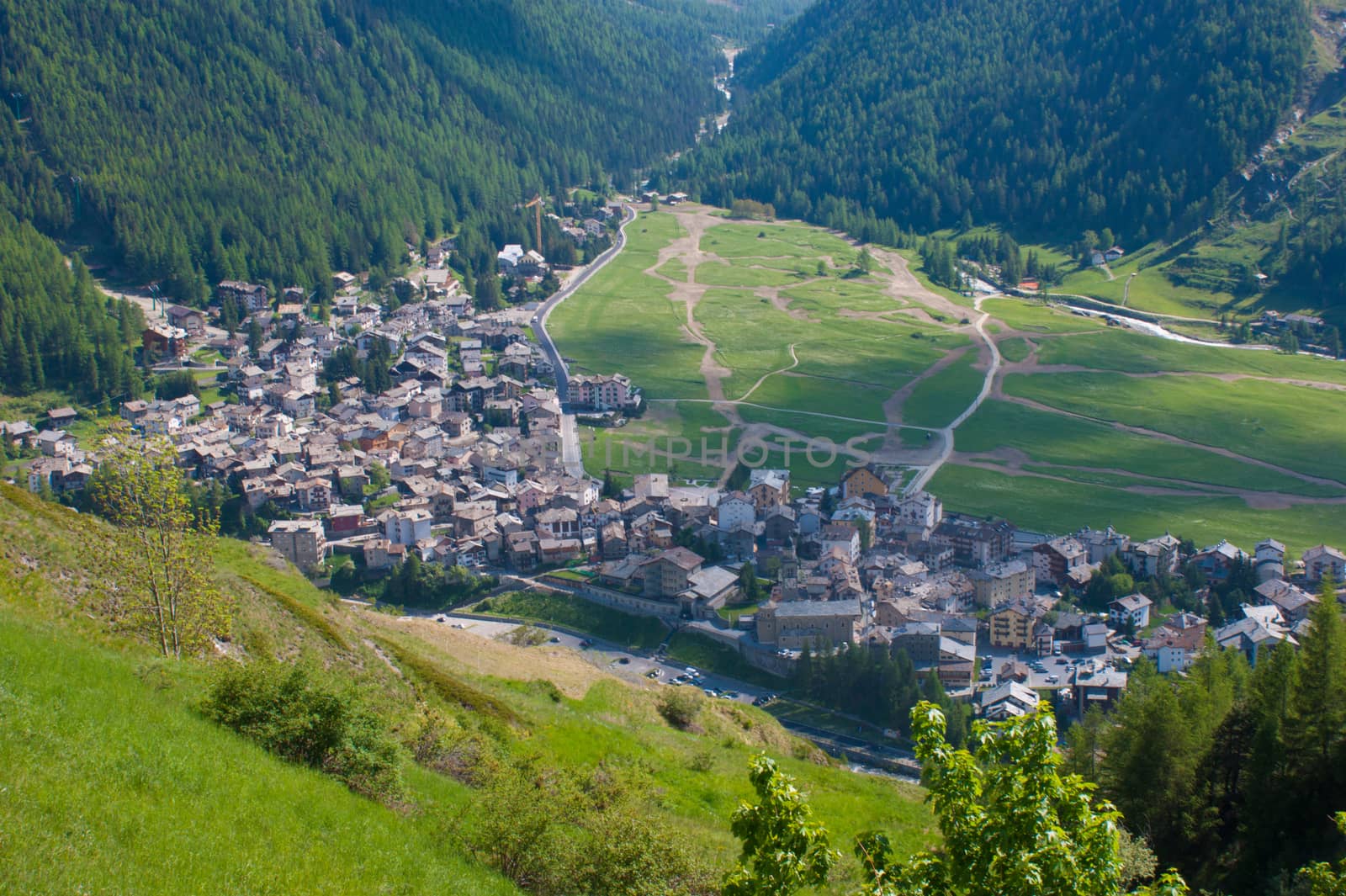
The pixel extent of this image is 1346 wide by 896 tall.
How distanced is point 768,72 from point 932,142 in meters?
55.6

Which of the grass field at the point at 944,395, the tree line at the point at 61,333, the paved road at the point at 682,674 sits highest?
the tree line at the point at 61,333

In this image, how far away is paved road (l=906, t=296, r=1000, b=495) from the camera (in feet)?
177

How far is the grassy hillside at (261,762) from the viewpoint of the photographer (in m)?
9.32

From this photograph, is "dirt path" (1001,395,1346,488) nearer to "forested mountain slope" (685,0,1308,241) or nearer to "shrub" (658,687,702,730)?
"shrub" (658,687,702,730)

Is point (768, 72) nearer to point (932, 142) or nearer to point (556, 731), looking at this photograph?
point (932, 142)

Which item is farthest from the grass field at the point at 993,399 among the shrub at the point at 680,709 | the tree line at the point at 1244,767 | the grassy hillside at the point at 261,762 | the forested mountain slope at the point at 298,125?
the grassy hillside at the point at 261,762

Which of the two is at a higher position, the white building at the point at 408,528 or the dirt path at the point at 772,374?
the dirt path at the point at 772,374

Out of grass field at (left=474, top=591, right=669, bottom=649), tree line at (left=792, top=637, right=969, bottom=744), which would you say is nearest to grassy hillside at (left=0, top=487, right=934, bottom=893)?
tree line at (left=792, top=637, right=969, bottom=744)

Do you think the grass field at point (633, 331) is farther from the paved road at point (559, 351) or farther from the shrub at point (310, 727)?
the shrub at point (310, 727)

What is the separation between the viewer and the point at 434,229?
104 m

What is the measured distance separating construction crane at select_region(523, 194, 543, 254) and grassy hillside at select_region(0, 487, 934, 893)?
81845 mm

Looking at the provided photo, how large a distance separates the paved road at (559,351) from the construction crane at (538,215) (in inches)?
247

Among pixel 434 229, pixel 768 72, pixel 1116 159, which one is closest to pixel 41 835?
pixel 434 229

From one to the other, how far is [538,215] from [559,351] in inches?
1503
